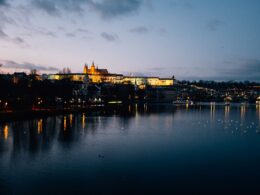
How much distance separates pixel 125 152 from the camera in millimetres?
12469

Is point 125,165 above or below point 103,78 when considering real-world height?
below

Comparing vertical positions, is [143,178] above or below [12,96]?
below

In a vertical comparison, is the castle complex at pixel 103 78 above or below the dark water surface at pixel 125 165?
above

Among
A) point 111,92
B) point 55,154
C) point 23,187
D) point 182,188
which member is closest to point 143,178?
point 182,188

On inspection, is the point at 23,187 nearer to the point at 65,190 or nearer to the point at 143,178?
the point at 65,190

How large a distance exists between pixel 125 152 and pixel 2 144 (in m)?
4.95

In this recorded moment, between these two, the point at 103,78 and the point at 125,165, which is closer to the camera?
the point at 125,165

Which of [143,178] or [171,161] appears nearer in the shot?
[143,178]

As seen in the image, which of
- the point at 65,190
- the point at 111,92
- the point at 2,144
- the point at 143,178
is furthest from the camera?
the point at 111,92

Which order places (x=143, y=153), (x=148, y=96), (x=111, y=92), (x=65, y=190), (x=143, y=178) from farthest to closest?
(x=148, y=96)
(x=111, y=92)
(x=143, y=153)
(x=143, y=178)
(x=65, y=190)

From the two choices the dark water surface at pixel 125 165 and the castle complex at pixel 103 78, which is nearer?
the dark water surface at pixel 125 165

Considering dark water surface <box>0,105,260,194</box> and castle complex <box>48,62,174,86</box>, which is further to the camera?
castle complex <box>48,62,174,86</box>

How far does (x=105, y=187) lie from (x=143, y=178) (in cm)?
128

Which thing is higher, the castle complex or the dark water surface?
the castle complex
